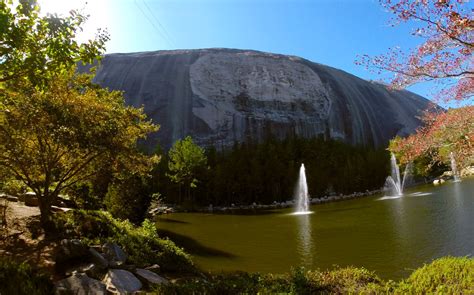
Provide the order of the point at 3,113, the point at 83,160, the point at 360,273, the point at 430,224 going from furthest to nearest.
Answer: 1. the point at 430,224
2. the point at 83,160
3. the point at 3,113
4. the point at 360,273

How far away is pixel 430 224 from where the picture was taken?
67.4 feet

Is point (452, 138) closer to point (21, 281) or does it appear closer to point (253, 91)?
point (21, 281)

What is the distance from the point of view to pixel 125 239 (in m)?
13.4

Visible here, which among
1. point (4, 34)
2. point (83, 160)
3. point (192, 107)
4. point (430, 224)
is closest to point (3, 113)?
point (83, 160)

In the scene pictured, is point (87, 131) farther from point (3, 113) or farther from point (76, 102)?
point (3, 113)

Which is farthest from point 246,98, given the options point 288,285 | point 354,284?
point 354,284

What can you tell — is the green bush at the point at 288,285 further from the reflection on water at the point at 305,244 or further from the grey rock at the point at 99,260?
the reflection on water at the point at 305,244

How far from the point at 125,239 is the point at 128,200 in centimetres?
Answer: 1013

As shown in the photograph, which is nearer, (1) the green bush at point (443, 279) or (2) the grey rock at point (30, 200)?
(1) the green bush at point (443, 279)

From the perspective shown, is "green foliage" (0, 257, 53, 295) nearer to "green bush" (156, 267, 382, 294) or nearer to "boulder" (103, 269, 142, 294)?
"green bush" (156, 267, 382, 294)

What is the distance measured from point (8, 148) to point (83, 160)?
8.25 feet

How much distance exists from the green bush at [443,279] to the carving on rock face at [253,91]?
84.0 meters

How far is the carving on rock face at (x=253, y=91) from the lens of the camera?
93.5 m

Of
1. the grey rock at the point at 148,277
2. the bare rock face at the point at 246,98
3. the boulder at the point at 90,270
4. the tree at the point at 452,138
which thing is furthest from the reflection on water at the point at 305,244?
the bare rock face at the point at 246,98
